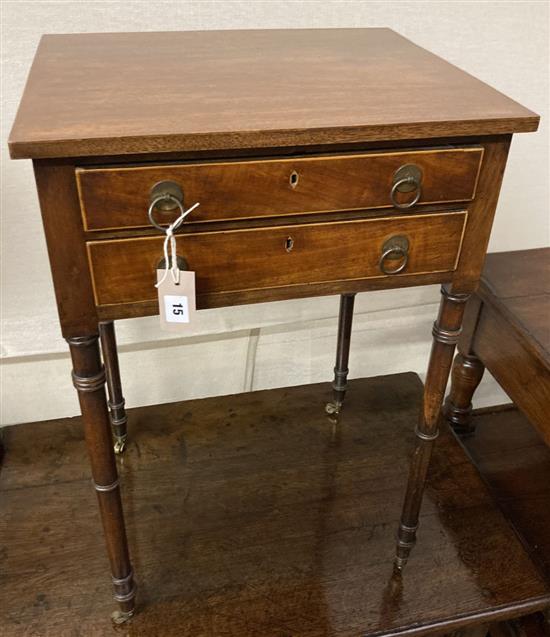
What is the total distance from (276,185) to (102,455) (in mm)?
340

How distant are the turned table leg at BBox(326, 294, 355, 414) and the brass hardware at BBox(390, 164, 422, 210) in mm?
442

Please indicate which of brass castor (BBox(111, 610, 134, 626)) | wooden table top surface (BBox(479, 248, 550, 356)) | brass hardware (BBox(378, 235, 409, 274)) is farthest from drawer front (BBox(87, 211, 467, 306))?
brass castor (BBox(111, 610, 134, 626))

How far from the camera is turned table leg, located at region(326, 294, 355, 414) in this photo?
1.09 meters

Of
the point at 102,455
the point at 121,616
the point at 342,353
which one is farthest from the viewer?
the point at 342,353

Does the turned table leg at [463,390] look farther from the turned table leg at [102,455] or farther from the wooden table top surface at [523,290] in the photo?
the turned table leg at [102,455]

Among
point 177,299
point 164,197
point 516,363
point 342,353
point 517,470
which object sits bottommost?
point 517,470

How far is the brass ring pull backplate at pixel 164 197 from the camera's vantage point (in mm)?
578

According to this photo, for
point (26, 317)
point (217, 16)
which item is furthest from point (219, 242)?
point (26, 317)

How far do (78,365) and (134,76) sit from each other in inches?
12.1

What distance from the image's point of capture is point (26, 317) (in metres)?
1.13

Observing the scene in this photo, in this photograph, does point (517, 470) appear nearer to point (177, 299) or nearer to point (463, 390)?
point (463, 390)

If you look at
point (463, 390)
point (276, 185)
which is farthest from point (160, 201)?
point (463, 390)

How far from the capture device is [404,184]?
635mm

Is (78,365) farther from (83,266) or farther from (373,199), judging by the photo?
(373,199)
